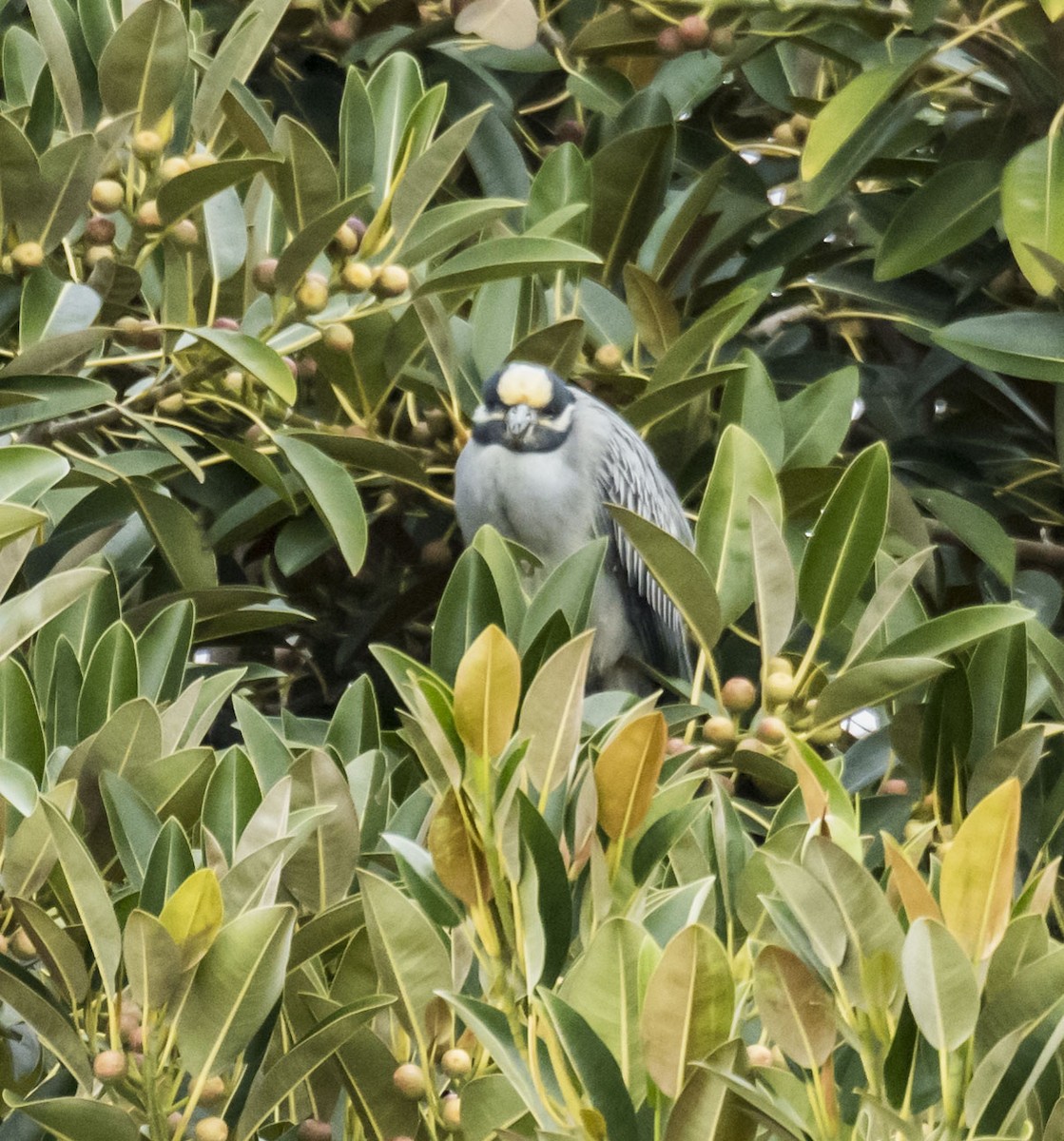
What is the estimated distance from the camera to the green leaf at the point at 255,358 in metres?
2.12

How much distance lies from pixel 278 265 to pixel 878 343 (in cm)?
184

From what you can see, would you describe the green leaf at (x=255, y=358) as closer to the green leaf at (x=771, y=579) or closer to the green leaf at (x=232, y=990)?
the green leaf at (x=771, y=579)

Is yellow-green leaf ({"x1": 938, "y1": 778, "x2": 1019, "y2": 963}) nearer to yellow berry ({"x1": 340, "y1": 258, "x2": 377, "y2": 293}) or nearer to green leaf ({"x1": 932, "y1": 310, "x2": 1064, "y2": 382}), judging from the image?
yellow berry ({"x1": 340, "y1": 258, "x2": 377, "y2": 293})

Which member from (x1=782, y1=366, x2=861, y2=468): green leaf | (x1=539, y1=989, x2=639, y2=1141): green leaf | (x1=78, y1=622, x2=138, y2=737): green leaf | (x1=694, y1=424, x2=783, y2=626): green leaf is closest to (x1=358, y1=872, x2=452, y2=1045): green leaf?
(x1=539, y1=989, x2=639, y2=1141): green leaf

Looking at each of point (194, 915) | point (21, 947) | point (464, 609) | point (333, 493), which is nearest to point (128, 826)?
point (21, 947)

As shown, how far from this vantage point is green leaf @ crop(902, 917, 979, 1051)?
45.8 inches

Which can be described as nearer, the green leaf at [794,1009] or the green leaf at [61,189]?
the green leaf at [794,1009]

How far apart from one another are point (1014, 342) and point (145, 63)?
125cm

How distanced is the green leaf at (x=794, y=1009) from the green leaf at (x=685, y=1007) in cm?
5

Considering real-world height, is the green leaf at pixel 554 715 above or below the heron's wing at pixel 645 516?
above

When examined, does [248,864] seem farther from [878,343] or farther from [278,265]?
[878,343]

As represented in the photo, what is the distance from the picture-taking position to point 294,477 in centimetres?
270

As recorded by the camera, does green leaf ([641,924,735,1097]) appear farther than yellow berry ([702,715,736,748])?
No

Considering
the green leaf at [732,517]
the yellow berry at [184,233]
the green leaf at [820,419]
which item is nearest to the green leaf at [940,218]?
the green leaf at [820,419]
